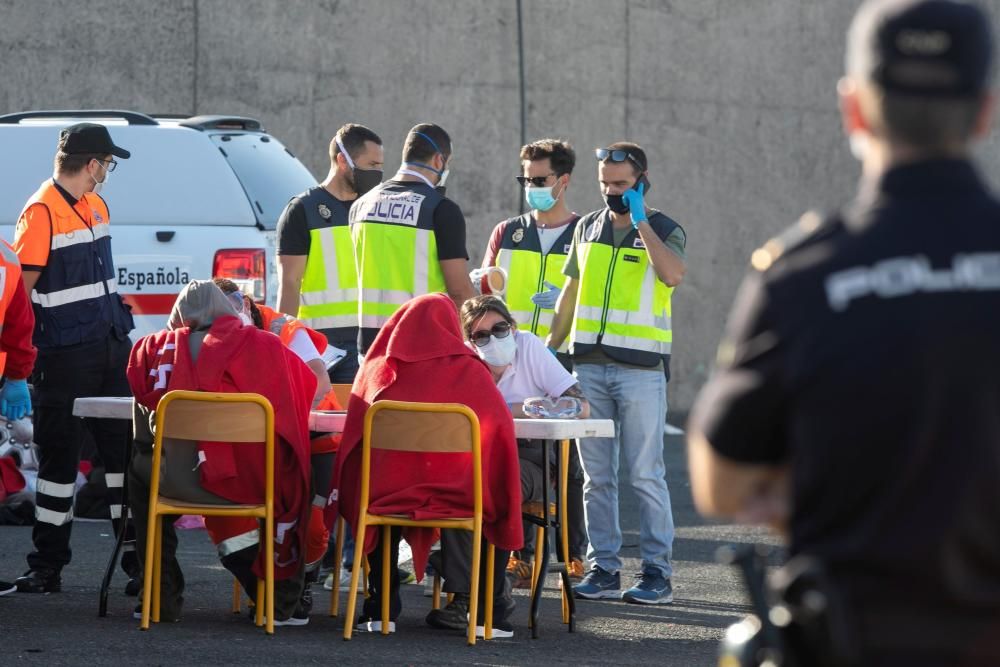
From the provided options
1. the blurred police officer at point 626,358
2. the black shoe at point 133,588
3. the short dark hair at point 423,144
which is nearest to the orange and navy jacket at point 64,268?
the black shoe at point 133,588

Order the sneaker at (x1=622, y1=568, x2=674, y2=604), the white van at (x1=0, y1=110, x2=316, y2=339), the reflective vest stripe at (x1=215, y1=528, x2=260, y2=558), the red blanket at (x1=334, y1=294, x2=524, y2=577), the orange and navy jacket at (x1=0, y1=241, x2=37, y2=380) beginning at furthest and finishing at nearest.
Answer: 1. the white van at (x1=0, y1=110, x2=316, y2=339)
2. the sneaker at (x1=622, y1=568, x2=674, y2=604)
3. the orange and navy jacket at (x1=0, y1=241, x2=37, y2=380)
4. the reflective vest stripe at (x1=215, y1=528, x2=260, y2=558)
5. the red blanket at (x1=334, y1=294, x2=524, y2=577)

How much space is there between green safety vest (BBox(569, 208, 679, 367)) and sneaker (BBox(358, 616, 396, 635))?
1.62 m

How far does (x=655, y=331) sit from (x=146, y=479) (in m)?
2.23

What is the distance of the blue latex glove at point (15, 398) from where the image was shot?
7004 mm

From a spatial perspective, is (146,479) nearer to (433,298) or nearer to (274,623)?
(274,623)

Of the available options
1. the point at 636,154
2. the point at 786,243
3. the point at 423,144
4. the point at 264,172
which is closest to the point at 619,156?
the point at 636,154

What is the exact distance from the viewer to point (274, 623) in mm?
6406

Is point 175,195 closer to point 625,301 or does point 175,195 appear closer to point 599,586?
point 625,301

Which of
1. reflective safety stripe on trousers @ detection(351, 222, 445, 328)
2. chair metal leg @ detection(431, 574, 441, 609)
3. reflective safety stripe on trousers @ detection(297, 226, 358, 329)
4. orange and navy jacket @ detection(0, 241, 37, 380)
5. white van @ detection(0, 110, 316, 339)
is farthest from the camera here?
white van @ detection(0, 110, 316, 339)

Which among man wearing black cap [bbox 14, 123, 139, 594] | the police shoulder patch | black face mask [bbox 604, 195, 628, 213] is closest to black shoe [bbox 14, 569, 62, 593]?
man wearing black cap [bbox 14, 123, 139, 594]

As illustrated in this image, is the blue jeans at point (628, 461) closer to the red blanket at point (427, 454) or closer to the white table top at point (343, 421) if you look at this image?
the white table top at point (343, 421)

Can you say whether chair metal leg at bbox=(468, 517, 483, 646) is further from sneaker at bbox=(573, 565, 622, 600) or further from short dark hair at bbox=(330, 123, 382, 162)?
short dark hair at bbox=(330, 123, 382, 162)

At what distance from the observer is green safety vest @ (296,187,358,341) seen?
7762 mm

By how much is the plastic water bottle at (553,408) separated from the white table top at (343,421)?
0.88 ft
